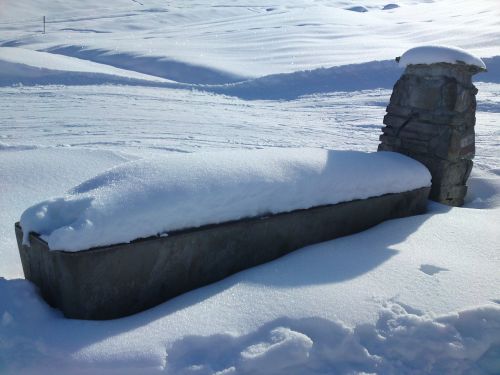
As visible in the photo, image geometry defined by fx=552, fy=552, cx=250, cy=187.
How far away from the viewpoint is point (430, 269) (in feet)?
10.7

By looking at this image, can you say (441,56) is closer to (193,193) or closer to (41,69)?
(193,193)

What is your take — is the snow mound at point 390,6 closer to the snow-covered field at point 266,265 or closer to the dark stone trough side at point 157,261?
the snow-covered field at point 266,265

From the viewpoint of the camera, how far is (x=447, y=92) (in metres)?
4.64

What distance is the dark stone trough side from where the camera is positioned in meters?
2.76

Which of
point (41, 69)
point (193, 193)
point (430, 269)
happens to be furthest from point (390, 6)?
point (193, 193)

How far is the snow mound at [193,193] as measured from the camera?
2.83m

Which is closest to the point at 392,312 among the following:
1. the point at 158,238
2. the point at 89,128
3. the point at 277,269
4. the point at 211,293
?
the point at 277,269

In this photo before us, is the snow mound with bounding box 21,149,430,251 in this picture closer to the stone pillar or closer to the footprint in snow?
the footprint in snow

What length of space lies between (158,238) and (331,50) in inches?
621

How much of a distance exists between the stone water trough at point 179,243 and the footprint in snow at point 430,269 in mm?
691

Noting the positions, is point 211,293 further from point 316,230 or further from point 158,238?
point 316,230

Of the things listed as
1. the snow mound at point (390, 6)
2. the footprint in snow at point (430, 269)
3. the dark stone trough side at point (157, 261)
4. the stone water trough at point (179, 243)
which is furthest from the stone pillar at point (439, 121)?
the snow mound at point (390, 6)

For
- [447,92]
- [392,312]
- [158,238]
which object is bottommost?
[392,312]

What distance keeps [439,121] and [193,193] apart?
261 cm
